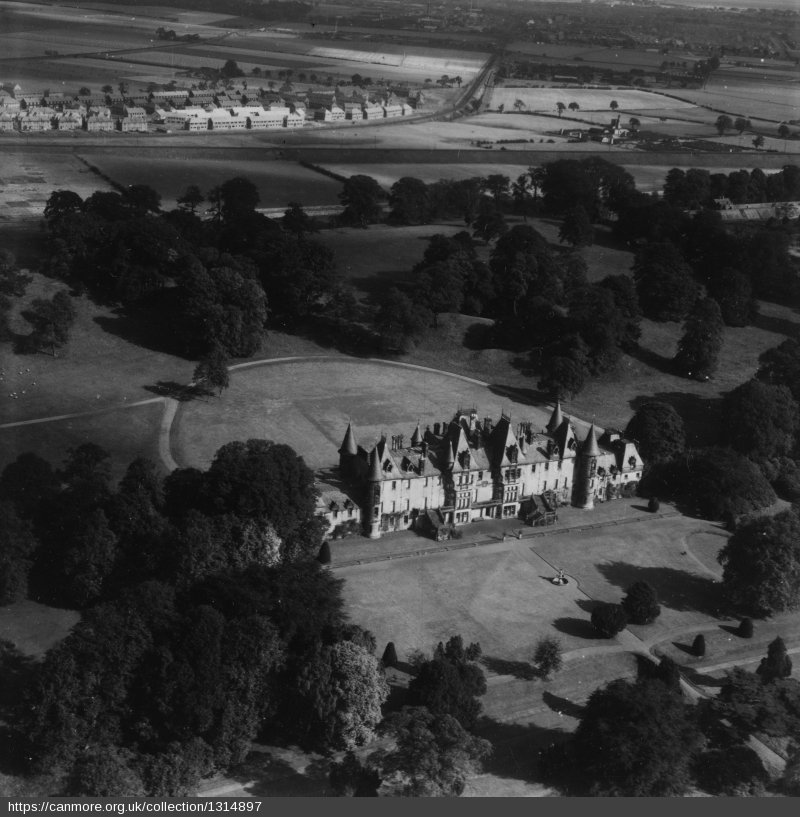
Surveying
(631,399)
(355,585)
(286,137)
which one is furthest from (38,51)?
(355,585)

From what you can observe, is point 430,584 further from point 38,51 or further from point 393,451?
point 38,51

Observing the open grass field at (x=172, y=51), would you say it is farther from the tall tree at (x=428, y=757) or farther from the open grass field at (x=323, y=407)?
the tall tree at (x=428, y=757)

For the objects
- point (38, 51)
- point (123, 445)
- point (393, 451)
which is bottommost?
point (123, 445)

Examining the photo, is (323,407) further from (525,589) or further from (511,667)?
(511,667)

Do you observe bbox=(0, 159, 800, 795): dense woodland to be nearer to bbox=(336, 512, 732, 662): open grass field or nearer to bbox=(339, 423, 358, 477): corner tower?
bbox=(336, 512, 732, 662): open grass field

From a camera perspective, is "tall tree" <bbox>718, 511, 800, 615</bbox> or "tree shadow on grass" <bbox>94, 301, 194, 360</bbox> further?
"tree shadow on grass" <bbox>94, 301, 194, 360</bbox>

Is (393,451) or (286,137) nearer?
(393,451)

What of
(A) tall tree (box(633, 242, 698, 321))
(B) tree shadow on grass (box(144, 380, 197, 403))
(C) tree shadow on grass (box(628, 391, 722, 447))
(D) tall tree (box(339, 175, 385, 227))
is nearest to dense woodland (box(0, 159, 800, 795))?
(A) tall tree (box(633, 242, 698, 321))
